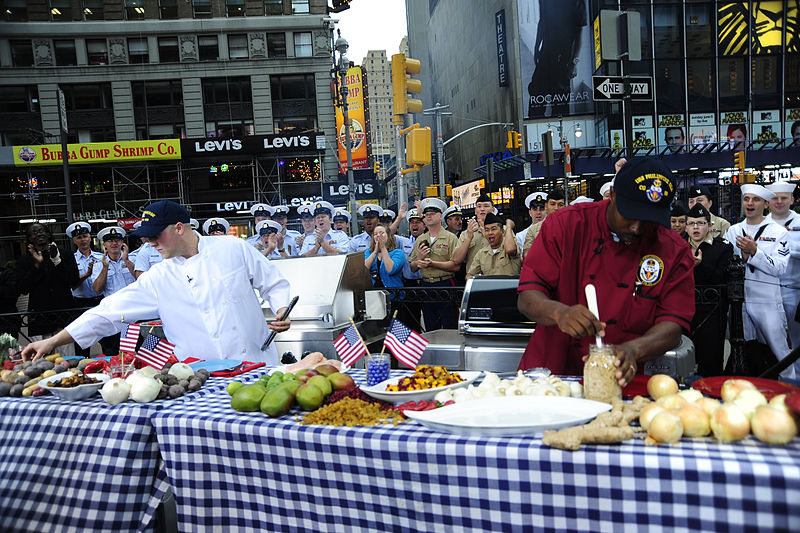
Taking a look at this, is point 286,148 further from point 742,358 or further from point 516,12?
point 742,358

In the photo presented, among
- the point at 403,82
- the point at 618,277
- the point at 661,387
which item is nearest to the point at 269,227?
the point at 403,82

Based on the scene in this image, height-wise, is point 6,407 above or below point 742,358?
above

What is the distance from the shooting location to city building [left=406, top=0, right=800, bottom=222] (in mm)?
32938

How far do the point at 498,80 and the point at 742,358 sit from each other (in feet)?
129

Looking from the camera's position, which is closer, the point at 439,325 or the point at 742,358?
the point at 742,358

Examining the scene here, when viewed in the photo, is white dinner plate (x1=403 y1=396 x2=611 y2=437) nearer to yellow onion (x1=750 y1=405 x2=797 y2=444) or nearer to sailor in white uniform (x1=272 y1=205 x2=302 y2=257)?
yellow onion (x1=750 y1=405 x2=797 y2=444)

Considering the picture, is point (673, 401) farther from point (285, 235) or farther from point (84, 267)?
point (285, 235)

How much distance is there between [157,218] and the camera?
147 inches

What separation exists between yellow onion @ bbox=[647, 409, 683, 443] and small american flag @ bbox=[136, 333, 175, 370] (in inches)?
105

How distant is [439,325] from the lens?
7.81 m

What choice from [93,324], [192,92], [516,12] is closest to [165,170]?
[192,92]

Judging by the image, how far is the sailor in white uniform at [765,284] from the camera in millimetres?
5945

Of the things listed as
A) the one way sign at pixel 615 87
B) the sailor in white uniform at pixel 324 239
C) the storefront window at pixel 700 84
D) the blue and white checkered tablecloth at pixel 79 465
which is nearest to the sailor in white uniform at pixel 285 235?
the sailor in white uniform at pixel 324 239

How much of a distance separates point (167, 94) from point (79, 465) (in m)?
34.4
